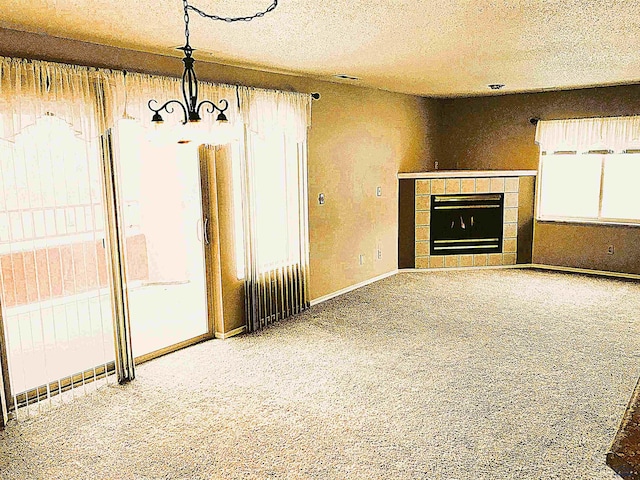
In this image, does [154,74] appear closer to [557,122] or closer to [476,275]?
[476,275]

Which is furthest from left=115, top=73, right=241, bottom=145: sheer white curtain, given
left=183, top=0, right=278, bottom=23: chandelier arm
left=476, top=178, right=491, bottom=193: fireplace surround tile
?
left=476, top=178, right=491, bottom=193: fireplace surround tile

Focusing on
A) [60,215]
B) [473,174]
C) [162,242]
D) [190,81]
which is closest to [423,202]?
[473,174]

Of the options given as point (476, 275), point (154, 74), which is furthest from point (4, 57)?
point (476, 275)

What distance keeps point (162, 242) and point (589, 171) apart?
18.0ft

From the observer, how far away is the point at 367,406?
11.0ft

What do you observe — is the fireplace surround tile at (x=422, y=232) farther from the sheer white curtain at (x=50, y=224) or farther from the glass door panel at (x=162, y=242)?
the sheer white curtain at (x=50, y=224)

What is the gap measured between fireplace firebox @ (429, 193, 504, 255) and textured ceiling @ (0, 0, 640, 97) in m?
2.43

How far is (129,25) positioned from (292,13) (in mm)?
967

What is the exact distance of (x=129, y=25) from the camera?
9.82 ft

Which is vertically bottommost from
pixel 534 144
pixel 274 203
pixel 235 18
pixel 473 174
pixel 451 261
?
pixel 451 261

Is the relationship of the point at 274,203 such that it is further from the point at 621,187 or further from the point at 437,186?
the point at 621,187

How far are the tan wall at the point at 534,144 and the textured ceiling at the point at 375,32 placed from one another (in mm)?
1621

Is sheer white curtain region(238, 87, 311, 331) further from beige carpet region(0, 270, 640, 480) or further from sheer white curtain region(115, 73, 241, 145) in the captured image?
beige carpet region(0, 270, 640, 480)

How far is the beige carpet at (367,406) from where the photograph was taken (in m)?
2.74
